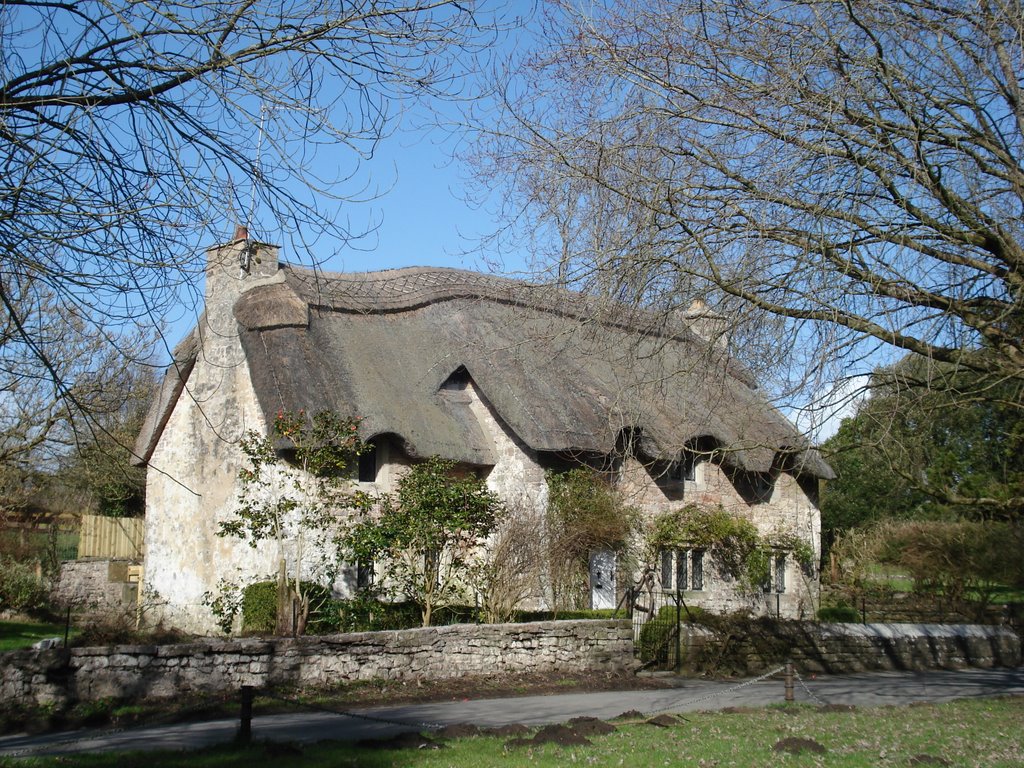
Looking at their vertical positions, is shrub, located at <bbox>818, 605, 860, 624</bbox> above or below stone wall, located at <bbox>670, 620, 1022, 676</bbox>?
above

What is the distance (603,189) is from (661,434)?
4.87 metres

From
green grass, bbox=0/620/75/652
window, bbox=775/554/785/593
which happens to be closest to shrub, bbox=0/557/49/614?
green grass, bbox=0/620/75/652

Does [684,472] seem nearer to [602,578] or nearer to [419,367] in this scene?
[602,578]

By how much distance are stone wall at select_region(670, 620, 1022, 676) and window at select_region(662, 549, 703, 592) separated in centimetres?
525

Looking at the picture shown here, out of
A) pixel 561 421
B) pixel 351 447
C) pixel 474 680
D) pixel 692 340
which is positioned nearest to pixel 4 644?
pixel 351 447

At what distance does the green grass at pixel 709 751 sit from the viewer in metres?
8.40

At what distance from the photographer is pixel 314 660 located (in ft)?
44.3

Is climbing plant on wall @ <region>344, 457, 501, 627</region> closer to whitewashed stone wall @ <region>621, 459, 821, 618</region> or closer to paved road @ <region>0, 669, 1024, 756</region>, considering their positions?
paved road @ <region>0, 669, 1024, 756</region>

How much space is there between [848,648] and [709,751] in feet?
35.9

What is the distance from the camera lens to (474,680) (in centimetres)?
1473

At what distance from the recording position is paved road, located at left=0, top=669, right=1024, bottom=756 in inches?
392

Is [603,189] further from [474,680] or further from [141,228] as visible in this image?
[474,680]

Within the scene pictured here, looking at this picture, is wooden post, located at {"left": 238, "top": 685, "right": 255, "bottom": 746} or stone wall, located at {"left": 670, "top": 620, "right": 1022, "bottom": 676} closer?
wooden post, located at {"left": 238, "top": 685, "right": 255, "bottom": 746}

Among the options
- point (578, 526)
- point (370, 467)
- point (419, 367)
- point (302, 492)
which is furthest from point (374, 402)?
point (578, 526)
